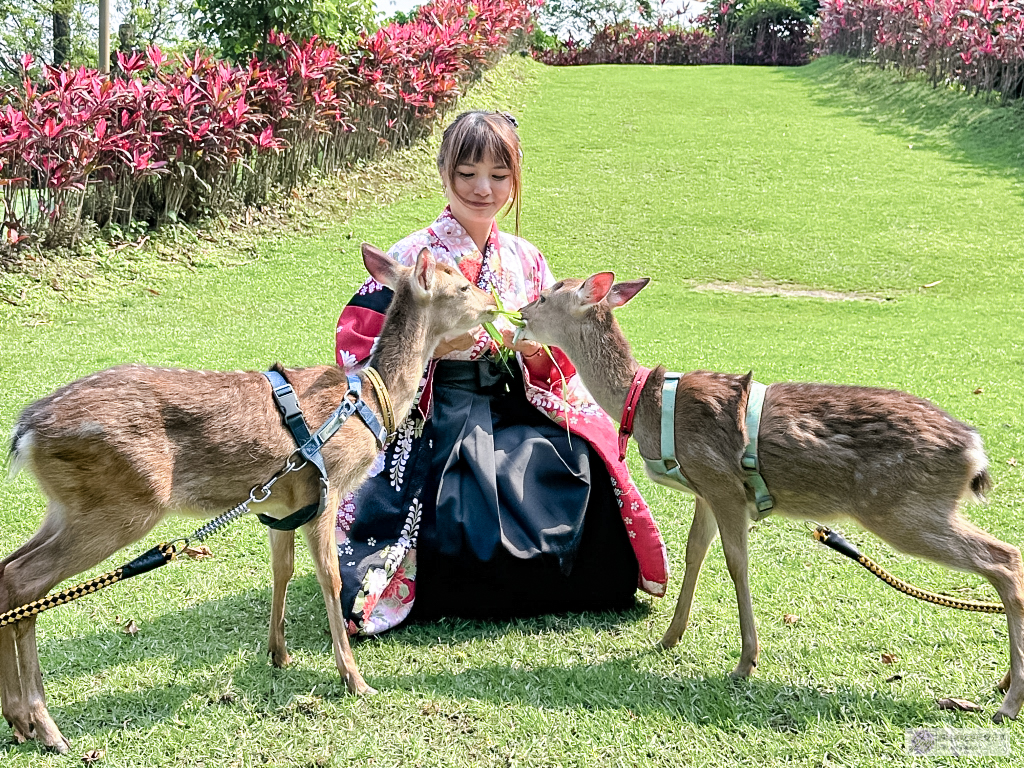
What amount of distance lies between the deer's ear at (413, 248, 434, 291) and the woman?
0.34 metres

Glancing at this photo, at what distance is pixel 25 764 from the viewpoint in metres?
2.96

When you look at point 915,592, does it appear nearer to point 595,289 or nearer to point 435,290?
point 595,289

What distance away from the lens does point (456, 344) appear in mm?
4219

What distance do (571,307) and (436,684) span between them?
161cm

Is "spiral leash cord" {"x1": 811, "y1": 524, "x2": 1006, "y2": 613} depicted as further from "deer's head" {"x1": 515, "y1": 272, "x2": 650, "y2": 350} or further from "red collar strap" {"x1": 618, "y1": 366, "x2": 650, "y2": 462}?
"deer's head" {"x1": 515, "y1": 272, "x2": 650, "y2": 350}

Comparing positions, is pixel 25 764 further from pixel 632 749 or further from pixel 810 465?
pixel 810 465

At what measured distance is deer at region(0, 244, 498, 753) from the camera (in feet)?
10.0

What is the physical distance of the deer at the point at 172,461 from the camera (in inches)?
120

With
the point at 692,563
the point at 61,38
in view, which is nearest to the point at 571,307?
the point at 692,563

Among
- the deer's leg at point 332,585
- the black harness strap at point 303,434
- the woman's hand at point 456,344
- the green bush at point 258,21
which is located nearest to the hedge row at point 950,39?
the green bush at point 258,21

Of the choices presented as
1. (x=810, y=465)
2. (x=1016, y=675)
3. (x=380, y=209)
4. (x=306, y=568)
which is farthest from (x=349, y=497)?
(x=380, y=209)

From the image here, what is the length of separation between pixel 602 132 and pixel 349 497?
1362 cm

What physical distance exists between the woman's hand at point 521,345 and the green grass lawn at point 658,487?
1180 mm

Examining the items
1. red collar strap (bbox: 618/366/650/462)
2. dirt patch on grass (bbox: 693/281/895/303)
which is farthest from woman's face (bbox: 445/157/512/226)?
→ dirt patch on grass (bbox: 693/281/895/303)
